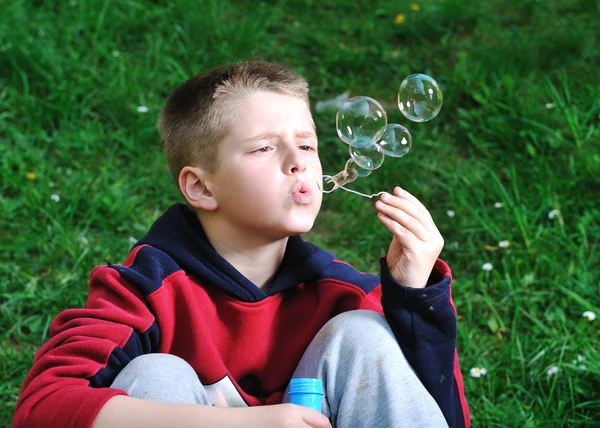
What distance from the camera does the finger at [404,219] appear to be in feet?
6.57

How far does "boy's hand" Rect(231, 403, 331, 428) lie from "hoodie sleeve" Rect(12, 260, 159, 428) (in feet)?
0.87

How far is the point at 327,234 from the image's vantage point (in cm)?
351

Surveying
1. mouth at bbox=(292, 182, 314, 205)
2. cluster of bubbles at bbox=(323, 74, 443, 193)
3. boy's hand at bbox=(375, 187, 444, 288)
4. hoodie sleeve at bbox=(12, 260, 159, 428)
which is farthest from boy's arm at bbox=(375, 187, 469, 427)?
hoodie sleeve at bbox=(12, 260, 159, 428)

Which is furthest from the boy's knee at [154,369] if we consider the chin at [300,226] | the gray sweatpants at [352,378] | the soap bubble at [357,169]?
the soap bubble at [357,169]

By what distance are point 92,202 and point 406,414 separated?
77.4 inches

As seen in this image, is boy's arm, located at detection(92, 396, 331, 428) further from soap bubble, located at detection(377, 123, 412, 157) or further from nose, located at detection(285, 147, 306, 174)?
soap bubble, located at detection(377, 123, 412, 157)

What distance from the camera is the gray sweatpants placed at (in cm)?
184

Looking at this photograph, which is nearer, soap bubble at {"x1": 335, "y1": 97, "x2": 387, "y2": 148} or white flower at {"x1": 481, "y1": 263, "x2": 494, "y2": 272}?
soap bubble at {"x1": 335, "y1": 97, "x2": 387, "y2": 148}

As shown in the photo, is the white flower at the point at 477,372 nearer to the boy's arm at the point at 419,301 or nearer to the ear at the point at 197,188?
the boy's arm at the point at 419,301

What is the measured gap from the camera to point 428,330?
6.59ft

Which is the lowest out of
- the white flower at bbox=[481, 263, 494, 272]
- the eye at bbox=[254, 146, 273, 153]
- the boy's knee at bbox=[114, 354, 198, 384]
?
the white flower at bbox=[481, 263, 494, 272]

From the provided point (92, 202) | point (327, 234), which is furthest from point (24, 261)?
point (327, 234)

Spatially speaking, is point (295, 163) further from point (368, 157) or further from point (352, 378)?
point (352, 378)

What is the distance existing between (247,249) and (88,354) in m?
0.50
